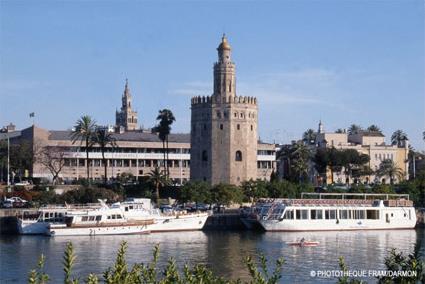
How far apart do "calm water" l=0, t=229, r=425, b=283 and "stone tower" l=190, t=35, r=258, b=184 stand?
23.9 meters

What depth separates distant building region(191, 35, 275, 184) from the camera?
317ft

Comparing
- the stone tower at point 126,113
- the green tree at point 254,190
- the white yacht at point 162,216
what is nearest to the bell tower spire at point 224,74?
the green tree at point 254,190

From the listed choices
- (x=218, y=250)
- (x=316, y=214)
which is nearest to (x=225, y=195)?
(x=316, y=214)

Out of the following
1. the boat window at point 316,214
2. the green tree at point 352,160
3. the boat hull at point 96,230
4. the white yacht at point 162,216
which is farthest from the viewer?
the green tree at point 352,160

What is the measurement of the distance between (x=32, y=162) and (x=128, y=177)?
44.9 feet

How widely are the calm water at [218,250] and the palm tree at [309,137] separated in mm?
61461

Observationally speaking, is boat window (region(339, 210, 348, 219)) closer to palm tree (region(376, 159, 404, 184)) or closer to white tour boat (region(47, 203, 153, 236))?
white tour boat (region(47, 203, 153, 236))

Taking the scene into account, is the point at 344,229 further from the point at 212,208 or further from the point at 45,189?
the point at 45,189

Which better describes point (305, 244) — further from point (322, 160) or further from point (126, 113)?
point (126, 113)

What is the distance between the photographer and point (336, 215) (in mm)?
79125

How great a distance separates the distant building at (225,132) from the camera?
9650 centimetres

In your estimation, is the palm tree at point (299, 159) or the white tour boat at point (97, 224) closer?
the white tour boat at point (97, 224)

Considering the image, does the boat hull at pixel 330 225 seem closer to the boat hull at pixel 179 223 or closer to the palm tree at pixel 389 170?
the boat hull at pixel 179 223

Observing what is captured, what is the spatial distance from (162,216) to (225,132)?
2493 centimetres
